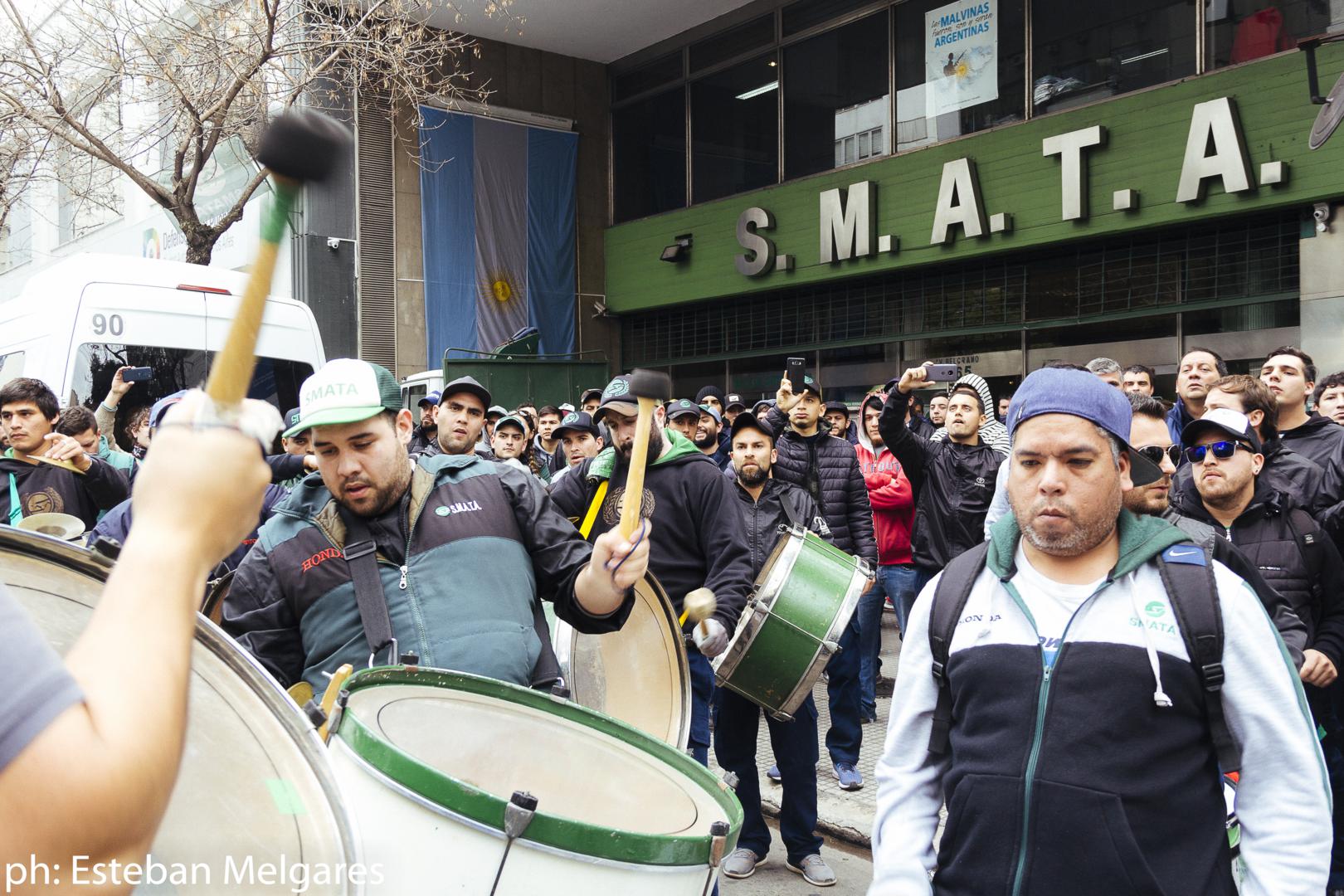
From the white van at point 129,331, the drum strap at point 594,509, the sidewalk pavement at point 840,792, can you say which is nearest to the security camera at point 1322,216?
the sidewalk pavement at point 840,792

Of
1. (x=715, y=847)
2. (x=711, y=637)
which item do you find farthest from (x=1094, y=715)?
(x=711, y=637)

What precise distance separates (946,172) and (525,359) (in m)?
6.58

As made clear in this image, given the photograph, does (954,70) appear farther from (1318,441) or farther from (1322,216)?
(1318,441)

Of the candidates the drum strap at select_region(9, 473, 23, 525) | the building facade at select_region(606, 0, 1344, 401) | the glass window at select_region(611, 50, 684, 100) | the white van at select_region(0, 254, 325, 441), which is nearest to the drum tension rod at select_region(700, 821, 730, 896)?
the drum strap at select_region(9, 473, 23, 525)

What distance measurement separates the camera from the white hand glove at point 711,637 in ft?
13.8

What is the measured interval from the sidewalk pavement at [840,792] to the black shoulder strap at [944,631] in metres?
2.43

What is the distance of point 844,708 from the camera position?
6227mm

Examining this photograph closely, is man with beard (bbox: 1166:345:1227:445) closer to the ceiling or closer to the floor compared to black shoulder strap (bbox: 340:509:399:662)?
closer to the ceiling

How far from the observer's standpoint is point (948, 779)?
2.29 m

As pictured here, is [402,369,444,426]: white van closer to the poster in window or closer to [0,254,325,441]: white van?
[0,254,325,441]: white van

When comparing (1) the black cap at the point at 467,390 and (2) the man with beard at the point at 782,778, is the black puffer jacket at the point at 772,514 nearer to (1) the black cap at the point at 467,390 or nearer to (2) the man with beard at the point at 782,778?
(2) the man with beard at the point at 782,778

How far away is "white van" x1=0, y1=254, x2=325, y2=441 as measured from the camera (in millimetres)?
8078

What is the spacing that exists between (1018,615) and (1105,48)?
12167mm

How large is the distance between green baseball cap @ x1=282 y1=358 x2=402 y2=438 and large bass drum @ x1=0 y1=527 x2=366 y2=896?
134cm
